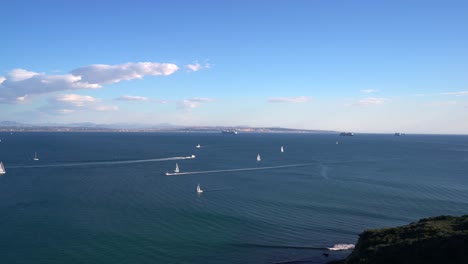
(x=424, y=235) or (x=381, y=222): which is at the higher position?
(x=424, y=235)

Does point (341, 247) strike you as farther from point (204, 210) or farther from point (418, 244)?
point (204, 210)

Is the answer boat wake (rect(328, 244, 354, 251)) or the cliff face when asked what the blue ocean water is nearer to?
boat wake (rect(328, 244, 354, 251))

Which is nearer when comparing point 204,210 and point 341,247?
point 341,247

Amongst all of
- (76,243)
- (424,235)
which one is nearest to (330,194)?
(424,235)

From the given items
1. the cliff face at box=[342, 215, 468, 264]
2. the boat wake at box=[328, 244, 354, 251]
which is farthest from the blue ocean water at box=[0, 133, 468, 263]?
the cliff face at box=[342, 215, 468, 264]

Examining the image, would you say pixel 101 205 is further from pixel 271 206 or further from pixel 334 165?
pixel 334 165

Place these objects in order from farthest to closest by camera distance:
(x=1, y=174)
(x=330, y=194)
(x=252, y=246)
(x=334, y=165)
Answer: (x=334, y=165), (x=1, y=174), (x=330, y=194), (x=252, y=246)

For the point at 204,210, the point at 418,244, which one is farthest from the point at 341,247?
the point at 204,210

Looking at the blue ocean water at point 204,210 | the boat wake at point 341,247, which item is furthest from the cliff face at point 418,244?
the blue ocean water at point 204,210
